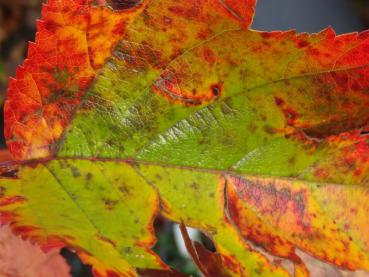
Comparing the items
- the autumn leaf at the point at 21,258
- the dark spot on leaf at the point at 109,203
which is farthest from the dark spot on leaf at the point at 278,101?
the autumn leaf at the point at 21,258

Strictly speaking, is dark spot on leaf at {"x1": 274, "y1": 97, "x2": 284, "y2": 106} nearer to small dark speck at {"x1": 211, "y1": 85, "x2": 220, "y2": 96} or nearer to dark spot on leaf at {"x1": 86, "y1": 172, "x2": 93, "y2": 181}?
small dark speck at {"x1": 211, "y1": 85, "x2": 220, "y2": 96}

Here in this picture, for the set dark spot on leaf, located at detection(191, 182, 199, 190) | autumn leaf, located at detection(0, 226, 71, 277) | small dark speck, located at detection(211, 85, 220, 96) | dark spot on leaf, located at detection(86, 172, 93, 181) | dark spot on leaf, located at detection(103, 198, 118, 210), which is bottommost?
autumn leaf, located at detection(0, 226, 71, 277)

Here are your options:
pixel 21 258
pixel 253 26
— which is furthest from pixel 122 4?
pixel 253 26

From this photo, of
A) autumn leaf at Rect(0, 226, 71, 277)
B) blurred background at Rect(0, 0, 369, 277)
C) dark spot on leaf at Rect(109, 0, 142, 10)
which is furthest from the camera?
blurred background at Rect(0, 0, 369, 277)

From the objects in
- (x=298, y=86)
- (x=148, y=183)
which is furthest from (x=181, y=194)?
(x=298, y=86)

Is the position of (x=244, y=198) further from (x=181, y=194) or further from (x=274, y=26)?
(x=274, y=26)

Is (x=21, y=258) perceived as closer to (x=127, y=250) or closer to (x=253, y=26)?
(x=127, y=250)

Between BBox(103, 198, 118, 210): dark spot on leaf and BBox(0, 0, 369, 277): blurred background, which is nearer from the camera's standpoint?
BBox(103, 198, 118, 210): dark spot on leaf

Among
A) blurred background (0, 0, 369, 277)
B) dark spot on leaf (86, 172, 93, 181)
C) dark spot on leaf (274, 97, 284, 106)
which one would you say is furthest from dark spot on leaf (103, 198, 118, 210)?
blurred background (0, 0, 369, 277)
